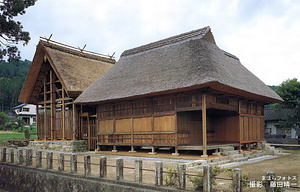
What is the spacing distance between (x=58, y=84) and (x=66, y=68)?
2359 mm

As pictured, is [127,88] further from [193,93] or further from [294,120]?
[294,120]

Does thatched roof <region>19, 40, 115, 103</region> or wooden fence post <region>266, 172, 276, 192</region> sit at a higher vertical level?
thatched roof <region>19, 40, 115, 103</region>

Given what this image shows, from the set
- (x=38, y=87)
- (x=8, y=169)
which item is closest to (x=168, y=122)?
(x=8, y=169)

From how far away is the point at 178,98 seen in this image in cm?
1276

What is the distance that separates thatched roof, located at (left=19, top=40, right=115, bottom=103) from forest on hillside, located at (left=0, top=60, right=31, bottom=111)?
4228cm

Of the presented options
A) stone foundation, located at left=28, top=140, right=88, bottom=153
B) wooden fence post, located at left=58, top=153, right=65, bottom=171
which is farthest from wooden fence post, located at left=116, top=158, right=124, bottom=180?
stone foundation, located at left=28, top=140, right=88, bottom=153

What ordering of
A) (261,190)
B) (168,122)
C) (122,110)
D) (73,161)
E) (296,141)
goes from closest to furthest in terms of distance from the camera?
1. (261,190)
2. (73,161)
3. (168,122)
4. (122,110)
5. (296,141)

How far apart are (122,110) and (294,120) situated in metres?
14.2

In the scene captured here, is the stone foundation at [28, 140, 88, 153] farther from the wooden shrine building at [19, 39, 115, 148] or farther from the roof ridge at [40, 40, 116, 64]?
the roof ridge at [40, 40, 116, 64]

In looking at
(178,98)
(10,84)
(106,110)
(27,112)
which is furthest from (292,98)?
(10,84)

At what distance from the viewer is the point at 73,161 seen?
9797mm

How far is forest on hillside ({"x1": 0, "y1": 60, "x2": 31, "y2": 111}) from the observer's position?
196 feet

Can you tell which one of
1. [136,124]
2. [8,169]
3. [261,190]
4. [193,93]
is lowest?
[8,169]

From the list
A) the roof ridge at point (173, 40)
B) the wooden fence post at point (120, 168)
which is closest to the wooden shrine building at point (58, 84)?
the roof ridge at point (173, 40)
